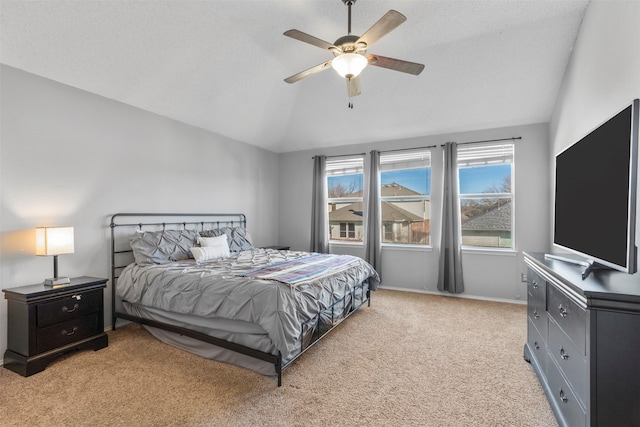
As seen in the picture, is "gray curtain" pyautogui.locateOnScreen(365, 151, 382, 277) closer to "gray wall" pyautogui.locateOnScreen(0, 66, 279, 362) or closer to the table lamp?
"gray wall" pyautogui.locateOnScreen(0, 66, 279, 362)

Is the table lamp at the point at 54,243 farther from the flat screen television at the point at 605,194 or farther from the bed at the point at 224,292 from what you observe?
the flat screen television at the point at 605,194

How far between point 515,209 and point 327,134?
126 inches

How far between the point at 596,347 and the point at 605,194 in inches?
32.7

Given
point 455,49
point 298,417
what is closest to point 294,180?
point 455,49

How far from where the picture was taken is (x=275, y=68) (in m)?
4.02

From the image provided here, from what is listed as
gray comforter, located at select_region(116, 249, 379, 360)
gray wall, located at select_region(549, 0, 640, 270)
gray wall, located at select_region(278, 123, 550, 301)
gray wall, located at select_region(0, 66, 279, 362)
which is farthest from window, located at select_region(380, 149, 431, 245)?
gray wall, located at select_region(0, 66, 279, 362)

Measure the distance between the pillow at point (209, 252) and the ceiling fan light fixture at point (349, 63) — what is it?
256 cm

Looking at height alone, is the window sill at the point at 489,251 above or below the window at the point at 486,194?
below

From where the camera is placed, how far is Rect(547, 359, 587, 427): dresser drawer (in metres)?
1.49

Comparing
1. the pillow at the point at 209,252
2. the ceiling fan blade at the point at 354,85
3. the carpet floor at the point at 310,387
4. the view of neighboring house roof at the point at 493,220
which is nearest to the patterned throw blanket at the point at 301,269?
the carpet floor at the point at 310,387

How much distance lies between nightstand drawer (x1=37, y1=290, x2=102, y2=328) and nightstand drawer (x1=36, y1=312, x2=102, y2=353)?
4cm

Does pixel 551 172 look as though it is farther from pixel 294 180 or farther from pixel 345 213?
pixel 294 180

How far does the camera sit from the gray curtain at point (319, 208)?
18.6ft

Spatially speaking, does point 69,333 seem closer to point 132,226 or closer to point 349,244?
point 132,226
